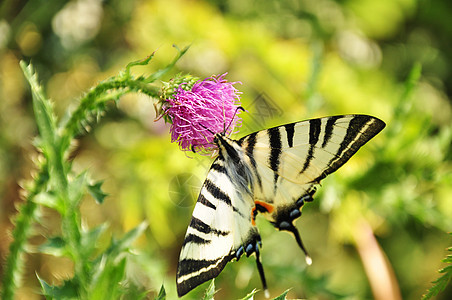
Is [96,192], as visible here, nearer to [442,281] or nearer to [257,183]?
[257,183]

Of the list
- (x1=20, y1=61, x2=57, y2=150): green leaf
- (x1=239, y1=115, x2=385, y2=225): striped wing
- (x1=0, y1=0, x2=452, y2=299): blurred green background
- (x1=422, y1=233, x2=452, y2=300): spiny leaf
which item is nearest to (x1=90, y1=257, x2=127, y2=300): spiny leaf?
(x1=20, y1=61, x2=57, y2=150): green leaf

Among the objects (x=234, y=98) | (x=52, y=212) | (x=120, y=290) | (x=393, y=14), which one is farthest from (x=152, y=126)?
(x=393, y=14)

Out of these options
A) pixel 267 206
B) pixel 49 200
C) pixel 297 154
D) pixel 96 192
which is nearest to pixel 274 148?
pixel 297 154

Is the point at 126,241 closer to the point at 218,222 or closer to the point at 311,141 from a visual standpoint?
the point at 218,222

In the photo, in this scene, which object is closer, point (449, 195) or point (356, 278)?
point (449, 195)

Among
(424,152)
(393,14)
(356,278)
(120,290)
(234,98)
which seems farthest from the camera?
(393,14)

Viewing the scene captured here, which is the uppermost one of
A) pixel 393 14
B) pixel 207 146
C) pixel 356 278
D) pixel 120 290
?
pixel 393 14

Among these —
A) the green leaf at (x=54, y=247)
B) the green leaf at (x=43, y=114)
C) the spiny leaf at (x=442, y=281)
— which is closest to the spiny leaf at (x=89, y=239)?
Result: the green leaf at (x=54, y=247)
